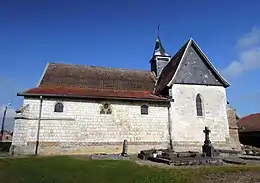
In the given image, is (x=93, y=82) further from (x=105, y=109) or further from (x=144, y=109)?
(x=144, y=109)

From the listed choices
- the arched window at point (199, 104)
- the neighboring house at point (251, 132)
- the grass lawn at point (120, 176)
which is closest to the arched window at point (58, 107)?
the grass lawn at point (120, 176)

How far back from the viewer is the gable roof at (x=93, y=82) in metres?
19.8

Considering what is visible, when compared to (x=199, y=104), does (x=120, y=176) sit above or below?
below

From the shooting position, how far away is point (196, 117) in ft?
69.5

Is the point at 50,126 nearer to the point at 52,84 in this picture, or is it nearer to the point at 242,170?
the point at 52,84

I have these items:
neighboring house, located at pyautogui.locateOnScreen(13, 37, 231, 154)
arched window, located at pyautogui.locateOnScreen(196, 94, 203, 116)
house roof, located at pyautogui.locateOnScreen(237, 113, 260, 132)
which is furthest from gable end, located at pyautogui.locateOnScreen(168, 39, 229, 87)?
house roof, located at pyautogui.locateOnScreen(237, 113, 260, 132)

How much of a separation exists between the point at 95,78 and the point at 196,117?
10.6m

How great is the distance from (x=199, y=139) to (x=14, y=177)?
15.9 m

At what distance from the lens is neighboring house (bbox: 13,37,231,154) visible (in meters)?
18.4

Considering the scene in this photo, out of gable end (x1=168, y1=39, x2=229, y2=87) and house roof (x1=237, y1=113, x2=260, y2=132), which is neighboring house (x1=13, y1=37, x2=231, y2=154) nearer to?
gable end (x1=168, y1=39, x2=229, y2=87)

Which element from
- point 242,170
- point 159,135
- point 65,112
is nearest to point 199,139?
point 159,135

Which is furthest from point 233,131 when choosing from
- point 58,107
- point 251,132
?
point 58,107

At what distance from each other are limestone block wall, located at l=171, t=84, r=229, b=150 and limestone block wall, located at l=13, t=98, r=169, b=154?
1.15 meters

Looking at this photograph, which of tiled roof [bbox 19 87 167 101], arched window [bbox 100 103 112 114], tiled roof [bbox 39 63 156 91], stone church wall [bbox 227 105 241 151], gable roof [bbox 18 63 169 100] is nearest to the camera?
tiled roof [bbox 19 87 167 101]
